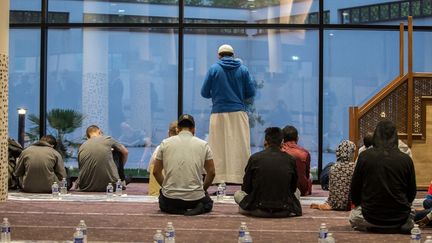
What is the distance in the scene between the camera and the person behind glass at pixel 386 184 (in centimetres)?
617

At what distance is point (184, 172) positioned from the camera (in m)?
7.30

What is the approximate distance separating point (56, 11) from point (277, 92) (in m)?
3.28

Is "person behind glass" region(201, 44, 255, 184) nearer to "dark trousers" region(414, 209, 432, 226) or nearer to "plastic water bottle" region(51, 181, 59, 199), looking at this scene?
"plastic water bottle" region(51, 181, 59, 199)

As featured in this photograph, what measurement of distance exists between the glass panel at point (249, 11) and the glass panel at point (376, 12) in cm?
39

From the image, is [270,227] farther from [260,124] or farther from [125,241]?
[260,124]

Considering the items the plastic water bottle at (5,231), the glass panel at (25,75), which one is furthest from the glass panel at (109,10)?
the plastic water bottle at (5,231)

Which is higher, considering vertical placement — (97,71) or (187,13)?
(187,13)

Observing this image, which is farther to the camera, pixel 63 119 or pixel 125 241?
pixel 63 119

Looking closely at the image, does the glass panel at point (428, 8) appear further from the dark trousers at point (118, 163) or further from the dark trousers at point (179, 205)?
the dark trousers at point (179, 205)

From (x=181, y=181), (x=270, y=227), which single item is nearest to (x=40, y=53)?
(x=181, y=181)

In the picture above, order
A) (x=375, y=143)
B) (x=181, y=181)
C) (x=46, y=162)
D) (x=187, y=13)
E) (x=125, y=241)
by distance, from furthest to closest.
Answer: (x=187, y=13)
(x=46, y=162)
(x=181, y=181)
(x=375, y=143)
(x=125, y=241)

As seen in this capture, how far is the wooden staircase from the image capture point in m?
9.53

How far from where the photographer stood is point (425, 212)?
21.5ft

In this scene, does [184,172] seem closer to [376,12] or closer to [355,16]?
[355,16]
